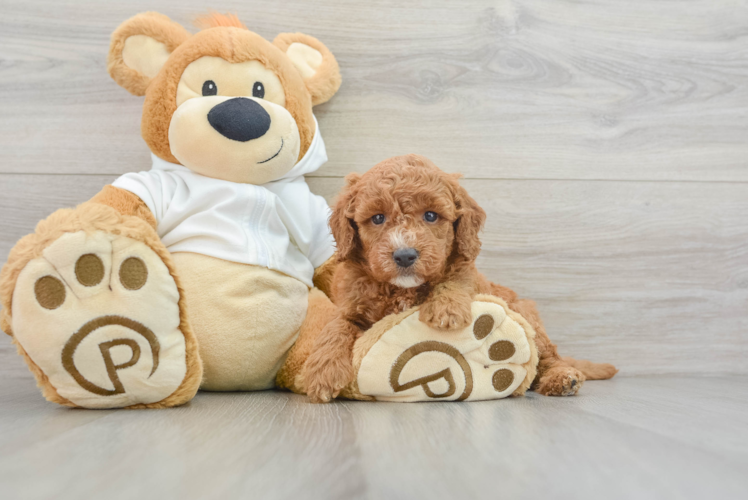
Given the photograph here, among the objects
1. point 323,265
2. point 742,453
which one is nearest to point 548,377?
point 742,453

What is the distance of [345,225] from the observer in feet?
3.16

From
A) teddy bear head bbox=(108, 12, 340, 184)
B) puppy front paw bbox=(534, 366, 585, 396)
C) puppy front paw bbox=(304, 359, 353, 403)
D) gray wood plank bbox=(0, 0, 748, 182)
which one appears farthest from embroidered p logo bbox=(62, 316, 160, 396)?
puppy front paw bbox=(534, 366, 585, 396)

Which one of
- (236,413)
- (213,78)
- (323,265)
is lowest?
(236,413)

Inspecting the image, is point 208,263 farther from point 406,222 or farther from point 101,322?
point 406,222

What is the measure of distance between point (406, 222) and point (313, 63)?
22.3 inches

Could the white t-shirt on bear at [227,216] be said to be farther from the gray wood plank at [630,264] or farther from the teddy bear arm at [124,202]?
the gray wood plank at [630,264]

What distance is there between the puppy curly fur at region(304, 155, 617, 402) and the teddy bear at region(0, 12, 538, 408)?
5 centimetres

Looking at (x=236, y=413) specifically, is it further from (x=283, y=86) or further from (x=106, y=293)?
(x=283, y=86)

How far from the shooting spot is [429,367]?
0.92m

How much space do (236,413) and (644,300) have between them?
110 cm

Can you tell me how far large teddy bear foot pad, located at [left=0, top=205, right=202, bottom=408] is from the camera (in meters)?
0.80

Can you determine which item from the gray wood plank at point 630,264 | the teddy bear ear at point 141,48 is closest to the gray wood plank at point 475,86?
the gray wood plank at point 630,264

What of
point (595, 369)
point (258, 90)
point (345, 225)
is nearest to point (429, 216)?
point (345, 225)

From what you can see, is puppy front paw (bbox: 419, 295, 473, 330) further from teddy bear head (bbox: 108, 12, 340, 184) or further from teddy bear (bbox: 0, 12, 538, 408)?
teddy bear head (bbox: 108, 12, 340, 184)
